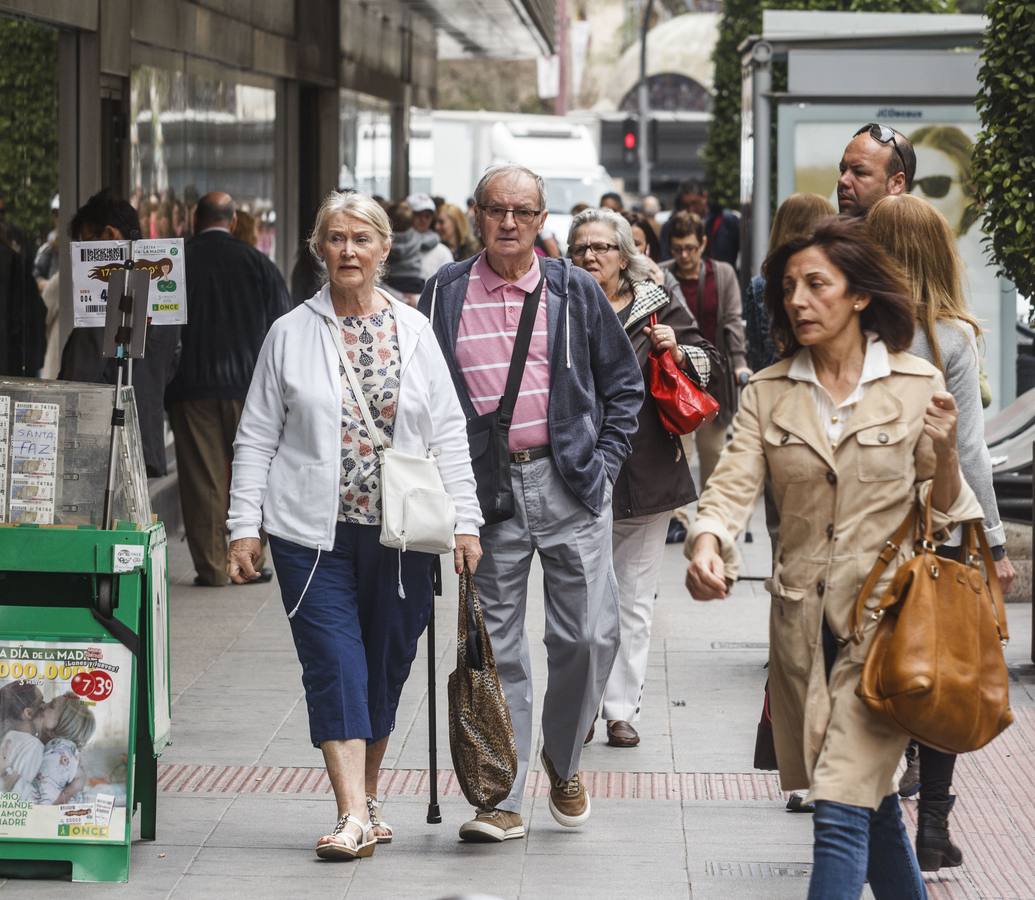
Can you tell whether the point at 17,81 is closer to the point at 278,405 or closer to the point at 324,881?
the point at 278,405

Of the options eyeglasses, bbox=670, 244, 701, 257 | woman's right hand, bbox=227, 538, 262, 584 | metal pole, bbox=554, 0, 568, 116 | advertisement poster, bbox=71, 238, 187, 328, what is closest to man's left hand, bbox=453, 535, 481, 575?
woman's right hand, bbox=227, 538, 262, 584

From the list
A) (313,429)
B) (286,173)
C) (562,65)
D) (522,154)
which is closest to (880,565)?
(313,429)

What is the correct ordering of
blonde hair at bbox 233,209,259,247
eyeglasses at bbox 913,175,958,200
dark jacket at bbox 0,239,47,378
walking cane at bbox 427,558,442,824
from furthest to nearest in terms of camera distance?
eyeglasses at bbox 913,175,958,200 → blonde hair at bbox 233,209,259,247 → dark jacket at bbox 0,239,47,378 → walking cane at bbox 427,558,442,824

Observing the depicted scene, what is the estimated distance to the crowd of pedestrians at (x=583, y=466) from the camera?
4.37 m

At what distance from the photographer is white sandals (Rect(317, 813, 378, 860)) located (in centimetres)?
545

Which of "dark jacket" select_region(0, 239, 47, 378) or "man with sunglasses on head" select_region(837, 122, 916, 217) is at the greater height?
"man with sunglasses on head" select_region(837, 122, 916, 217)

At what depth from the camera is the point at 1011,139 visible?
29.3 ft

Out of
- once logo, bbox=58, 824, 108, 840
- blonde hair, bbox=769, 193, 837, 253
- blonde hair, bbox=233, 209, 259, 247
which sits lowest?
once logo, bbox=58, 824, 108, 840

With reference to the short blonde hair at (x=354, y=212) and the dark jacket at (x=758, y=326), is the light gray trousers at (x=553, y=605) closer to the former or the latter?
the short blonde hair at (x=354, y=212)

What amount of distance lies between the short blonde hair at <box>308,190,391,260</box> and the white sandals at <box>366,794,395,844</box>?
63.4 inches

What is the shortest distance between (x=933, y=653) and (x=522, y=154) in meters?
29.4

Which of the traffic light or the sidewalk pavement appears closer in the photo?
the sidewalk pavement

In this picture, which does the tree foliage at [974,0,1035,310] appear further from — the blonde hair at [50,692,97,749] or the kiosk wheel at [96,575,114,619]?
the blonde hair at [50,692,97,749]

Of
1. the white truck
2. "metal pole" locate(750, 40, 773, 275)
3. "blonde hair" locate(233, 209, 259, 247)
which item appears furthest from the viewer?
the white truck
